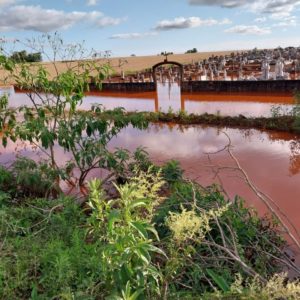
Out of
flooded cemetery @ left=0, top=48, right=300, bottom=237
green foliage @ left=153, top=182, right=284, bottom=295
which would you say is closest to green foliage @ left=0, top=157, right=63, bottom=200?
flooded cemetery @ left=0, top=48, right=300, bottom=237

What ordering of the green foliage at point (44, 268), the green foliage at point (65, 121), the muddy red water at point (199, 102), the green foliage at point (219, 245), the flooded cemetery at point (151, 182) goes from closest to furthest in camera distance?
the flooded cemetery at point (151, 182) < the green foliage at point (44, 268) < the green foliage at point (219, 245) < the green foliage at point (65, 121) < the muddy red water at point (199, 102)

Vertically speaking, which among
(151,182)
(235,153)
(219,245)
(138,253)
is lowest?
(235,153)

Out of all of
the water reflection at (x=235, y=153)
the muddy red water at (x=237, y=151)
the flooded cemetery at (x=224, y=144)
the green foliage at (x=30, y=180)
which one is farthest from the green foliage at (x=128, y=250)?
the green foliage at (x=30, y=180)

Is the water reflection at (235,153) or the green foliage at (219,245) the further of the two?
the water reflection at (235,153)

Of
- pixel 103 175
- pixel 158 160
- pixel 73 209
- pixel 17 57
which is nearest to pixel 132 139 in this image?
pixel 158 160

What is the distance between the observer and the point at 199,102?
44.9 feet

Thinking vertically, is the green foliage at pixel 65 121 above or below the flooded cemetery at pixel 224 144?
above

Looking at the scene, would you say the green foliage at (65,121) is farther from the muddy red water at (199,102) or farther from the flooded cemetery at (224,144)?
the muddy red water at (199,102)

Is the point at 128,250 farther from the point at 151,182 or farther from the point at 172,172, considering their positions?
the point at 172,172

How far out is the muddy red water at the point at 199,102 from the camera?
1174 centimetres

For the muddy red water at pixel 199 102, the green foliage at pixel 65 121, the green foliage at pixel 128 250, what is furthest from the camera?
the muddy red water at pixel 199 102

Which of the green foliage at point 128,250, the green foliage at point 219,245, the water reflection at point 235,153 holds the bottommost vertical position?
the water reflection at point 235,153

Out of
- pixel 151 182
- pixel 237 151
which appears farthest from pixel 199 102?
pixel 151 182

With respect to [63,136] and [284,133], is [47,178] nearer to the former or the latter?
[63,136]
